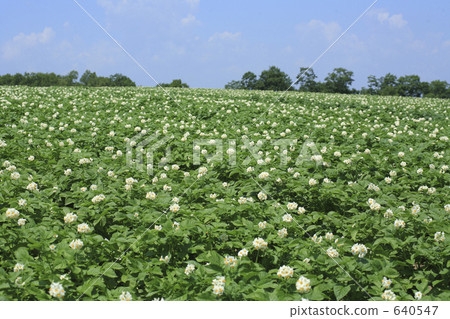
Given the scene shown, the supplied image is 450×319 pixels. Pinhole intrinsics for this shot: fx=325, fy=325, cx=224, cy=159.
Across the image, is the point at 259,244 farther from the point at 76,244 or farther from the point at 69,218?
the point at 69,218

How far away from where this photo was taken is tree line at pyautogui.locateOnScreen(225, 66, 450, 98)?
156 feet

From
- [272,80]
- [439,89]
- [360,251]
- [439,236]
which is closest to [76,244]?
[360,251]

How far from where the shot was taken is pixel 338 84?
56875 millimetres

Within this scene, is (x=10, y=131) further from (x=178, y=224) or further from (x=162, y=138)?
(x=178, y=224)

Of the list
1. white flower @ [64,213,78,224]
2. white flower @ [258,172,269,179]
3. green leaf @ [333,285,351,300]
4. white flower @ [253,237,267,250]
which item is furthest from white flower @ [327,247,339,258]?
white flower @ [64,213,78,224]

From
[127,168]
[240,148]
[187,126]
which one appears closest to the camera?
[127,168]

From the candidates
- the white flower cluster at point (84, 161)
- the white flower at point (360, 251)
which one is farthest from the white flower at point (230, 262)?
the white flower cluster at point (84, 161)

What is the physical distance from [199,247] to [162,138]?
5.23 m

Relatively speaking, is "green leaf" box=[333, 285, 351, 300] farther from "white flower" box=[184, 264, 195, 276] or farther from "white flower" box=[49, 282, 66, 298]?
"white flower" box=[49, 282, 66, 298]

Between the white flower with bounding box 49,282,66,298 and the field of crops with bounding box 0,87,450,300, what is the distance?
Answer: 3cm

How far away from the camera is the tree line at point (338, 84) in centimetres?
4762

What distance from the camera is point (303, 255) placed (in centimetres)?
336

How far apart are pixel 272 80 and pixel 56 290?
47860mm
